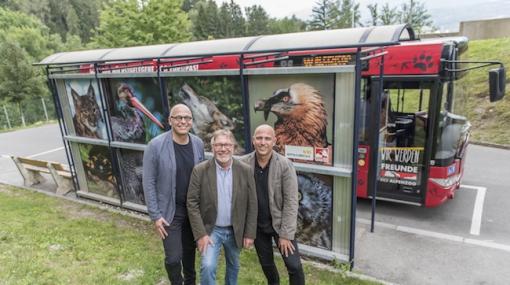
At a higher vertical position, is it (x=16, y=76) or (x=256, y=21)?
(x=256, y=21)

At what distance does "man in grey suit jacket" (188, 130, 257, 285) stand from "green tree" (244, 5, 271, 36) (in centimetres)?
5545

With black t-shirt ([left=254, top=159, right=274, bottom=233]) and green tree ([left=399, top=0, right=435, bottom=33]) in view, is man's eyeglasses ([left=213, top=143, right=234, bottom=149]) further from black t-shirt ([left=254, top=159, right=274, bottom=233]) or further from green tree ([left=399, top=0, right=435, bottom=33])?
green tree ([left=399, top=0, right=435, bottom=33])

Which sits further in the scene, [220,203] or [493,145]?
[493,145]

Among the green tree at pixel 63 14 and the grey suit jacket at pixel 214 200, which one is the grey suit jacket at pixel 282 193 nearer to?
the grey suit jacket at pixel 214 200

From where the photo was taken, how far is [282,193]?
2.90 m

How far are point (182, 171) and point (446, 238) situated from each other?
13.3ft

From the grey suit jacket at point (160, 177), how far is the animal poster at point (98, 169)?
3.39 meters

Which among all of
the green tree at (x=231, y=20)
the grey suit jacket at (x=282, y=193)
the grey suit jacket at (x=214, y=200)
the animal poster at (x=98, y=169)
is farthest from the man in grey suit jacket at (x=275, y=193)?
the green tree at (x=231, y=20)

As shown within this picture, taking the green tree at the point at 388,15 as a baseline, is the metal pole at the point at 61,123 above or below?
below

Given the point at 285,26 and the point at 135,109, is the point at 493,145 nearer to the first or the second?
the point at 135,109

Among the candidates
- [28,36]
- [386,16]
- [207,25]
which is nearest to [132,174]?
[28,36]

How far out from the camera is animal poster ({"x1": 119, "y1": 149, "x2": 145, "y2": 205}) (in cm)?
571

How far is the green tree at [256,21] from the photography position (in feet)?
187

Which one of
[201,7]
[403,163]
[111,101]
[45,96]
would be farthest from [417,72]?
[201,7]
